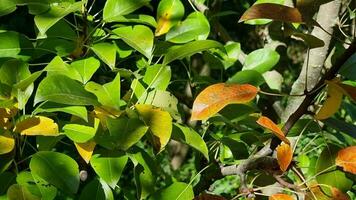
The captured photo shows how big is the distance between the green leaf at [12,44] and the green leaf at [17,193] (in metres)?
0.27

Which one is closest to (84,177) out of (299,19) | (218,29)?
(299,19)

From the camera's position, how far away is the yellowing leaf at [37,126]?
0.78 m

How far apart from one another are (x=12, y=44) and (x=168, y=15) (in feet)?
0.97

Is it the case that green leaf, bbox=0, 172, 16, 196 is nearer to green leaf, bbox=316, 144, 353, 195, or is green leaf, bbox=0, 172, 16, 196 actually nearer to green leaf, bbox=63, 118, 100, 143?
green leaf, bbox=63, 118, 100, 143

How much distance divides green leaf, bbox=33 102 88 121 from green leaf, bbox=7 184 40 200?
4.5 inches

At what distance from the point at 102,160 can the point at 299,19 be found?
0.34 metres

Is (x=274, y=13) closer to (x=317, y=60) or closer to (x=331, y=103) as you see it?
(x=331, y=103)

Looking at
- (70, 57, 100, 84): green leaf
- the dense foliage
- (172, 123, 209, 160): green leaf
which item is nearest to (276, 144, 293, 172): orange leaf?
the dense foliage

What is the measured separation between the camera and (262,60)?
122 cm

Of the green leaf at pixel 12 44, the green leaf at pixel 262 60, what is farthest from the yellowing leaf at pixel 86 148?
the green leaf at pixel 262 60

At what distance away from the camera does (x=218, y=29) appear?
1.61 m

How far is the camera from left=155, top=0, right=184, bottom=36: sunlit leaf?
3.41 ft

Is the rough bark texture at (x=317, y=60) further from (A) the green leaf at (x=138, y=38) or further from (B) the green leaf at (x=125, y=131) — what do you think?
(B) the green leaf at (x=125, y=131)

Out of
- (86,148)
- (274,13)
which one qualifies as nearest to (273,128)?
(274,13)
